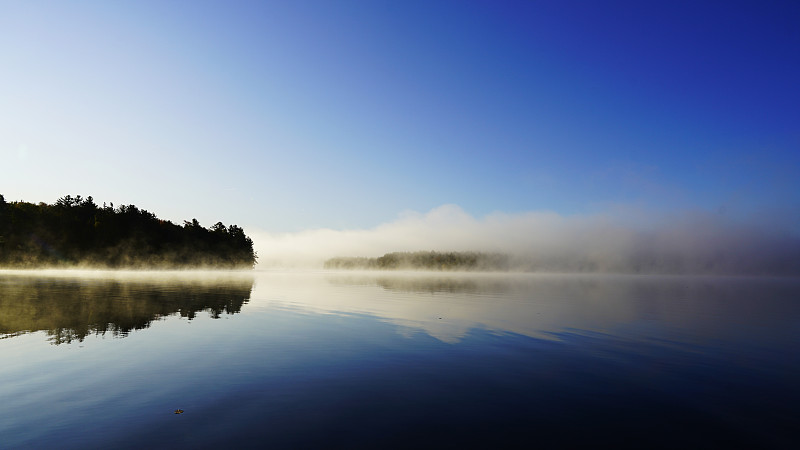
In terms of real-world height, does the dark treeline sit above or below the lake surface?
above

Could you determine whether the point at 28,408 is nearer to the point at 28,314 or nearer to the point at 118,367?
the point at 118,367

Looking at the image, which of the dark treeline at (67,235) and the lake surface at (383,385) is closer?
the lake surface at (383,385)

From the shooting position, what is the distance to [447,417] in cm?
1322

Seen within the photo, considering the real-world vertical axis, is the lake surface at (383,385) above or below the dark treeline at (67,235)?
below

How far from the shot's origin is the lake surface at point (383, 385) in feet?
38.4

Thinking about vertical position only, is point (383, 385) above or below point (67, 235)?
below

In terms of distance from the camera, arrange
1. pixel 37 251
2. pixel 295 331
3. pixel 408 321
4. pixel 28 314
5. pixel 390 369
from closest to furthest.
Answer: pixel 390 369
pixel 295 331
pixel 28 314
pixel 408 321
pixel 37 251

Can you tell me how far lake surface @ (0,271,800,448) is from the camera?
461 inches

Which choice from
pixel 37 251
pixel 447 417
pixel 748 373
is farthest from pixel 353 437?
pixel 37 251

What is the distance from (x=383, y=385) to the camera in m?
16.8

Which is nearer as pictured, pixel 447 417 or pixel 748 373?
pixel 447 417

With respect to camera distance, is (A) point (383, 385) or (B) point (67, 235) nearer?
(A) point (383, 385)

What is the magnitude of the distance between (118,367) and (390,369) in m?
12.6

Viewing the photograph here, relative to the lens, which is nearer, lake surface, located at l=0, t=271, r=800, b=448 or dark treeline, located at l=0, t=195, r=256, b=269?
lake surface, located at l=0, t=271, r=800, b=448
